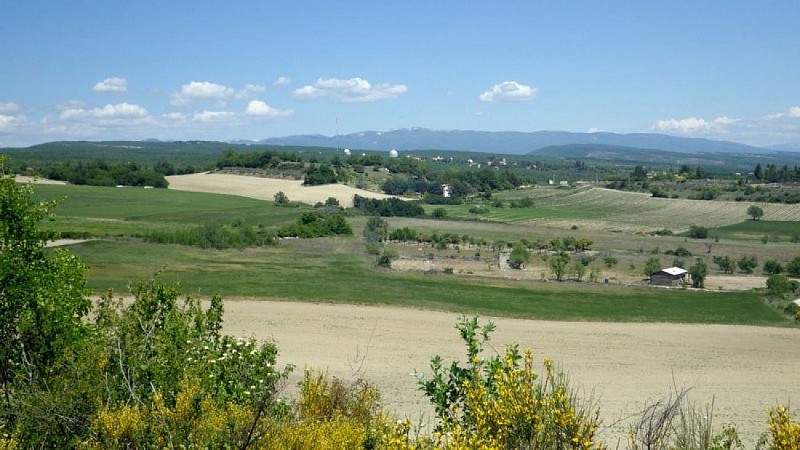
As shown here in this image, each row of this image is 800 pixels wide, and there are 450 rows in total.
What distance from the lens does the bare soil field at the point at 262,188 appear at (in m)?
107

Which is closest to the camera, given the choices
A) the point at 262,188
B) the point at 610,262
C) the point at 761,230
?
the point at 610,262

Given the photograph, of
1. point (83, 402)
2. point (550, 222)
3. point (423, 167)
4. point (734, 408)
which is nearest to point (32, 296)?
point (83, 402)

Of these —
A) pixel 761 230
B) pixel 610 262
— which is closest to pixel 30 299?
pixel 610 262

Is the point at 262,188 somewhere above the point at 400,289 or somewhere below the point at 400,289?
above

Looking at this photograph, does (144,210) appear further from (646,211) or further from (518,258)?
(646,211)

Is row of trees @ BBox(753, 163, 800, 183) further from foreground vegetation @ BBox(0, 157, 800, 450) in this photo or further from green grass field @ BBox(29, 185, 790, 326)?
foreground vegetation @ BBox(0, 157, 800, 450)

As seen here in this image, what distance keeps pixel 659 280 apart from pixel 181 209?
56969 mm

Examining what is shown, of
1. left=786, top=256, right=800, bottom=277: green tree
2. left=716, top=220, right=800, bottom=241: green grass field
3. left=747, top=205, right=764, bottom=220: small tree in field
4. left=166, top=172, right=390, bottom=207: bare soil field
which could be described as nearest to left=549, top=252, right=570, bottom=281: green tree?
left=786, top=256, right=800, bottom=277: green tree

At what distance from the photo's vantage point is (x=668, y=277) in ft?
180

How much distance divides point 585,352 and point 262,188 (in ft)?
288

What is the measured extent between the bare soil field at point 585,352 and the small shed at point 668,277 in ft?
49.4

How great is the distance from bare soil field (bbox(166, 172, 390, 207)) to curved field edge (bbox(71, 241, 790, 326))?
159ft

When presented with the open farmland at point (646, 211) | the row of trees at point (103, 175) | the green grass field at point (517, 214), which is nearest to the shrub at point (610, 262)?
the open farmland at point (646, 211)

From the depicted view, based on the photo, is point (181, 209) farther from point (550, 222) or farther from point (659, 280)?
point (659, 280)
